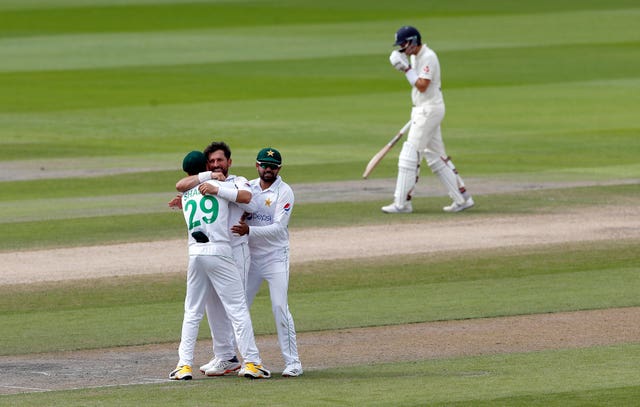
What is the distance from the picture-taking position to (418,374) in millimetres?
10227

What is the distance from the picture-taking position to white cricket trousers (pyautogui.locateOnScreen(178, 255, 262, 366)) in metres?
10.2

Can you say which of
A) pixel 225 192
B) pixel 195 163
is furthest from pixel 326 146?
pixel 225 192

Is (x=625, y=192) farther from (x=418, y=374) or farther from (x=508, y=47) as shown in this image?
(x=508, y=47)

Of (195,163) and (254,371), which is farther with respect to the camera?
(195,163)

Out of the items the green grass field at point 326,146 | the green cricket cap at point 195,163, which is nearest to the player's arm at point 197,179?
the green cricket cap at point 195,163

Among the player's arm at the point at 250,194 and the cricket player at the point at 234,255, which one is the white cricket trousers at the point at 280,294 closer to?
the cricket player at the point at 234,255

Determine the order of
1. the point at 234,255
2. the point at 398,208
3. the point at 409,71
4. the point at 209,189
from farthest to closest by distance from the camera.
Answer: the point at 398,208 < the point at 409,71 < the point at 234,255 < the point at 209,189

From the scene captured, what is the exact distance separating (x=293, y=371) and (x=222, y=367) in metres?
0.56

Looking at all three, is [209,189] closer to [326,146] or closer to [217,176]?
[217,176]

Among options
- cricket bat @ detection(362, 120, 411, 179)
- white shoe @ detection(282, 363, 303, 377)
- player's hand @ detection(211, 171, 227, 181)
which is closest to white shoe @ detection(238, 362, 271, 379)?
white shoe @ detection(282, 363, 303, 377)

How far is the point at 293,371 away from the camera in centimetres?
1027

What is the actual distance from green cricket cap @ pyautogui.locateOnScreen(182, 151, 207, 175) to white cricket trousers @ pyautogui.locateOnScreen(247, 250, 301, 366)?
74 cm

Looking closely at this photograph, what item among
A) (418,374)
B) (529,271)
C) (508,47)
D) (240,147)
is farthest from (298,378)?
(508,47)

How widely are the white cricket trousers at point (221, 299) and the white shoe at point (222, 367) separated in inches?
12.2
